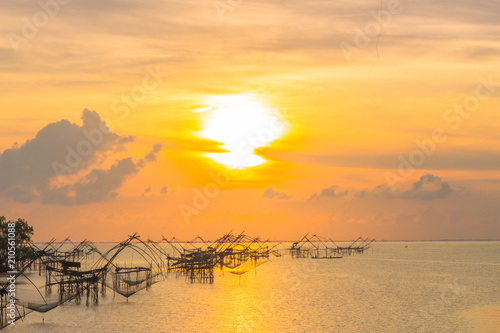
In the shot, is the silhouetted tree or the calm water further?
the silhouetted tree

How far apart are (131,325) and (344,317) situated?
42.8ft

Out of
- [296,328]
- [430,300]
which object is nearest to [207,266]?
[430,300]

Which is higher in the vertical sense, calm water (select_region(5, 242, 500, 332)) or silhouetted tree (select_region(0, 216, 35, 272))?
silhouetted tree (select_region(0, 216, 35, 272))

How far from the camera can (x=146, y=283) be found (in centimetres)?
3997

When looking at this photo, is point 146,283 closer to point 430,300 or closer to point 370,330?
point 370,330

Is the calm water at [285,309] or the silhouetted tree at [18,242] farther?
the silhouetted tree at [18,242]

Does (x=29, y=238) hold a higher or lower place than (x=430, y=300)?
higher

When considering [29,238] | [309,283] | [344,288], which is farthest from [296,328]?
[29,238]

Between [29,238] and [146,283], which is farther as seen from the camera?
[29,238]

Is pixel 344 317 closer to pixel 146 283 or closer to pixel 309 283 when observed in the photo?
pixel 146 283

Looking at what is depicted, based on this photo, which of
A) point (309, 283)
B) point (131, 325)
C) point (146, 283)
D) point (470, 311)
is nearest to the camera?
point (131, 325)

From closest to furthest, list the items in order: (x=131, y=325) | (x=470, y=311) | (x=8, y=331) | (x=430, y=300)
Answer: (x=8, y=331)
(x=131, y=325)
(x=470, y=311)
(x=430, y=300)

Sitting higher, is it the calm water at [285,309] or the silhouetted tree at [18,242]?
the silhouetted tree at [18,242]

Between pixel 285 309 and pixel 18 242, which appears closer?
pixel 285 309
